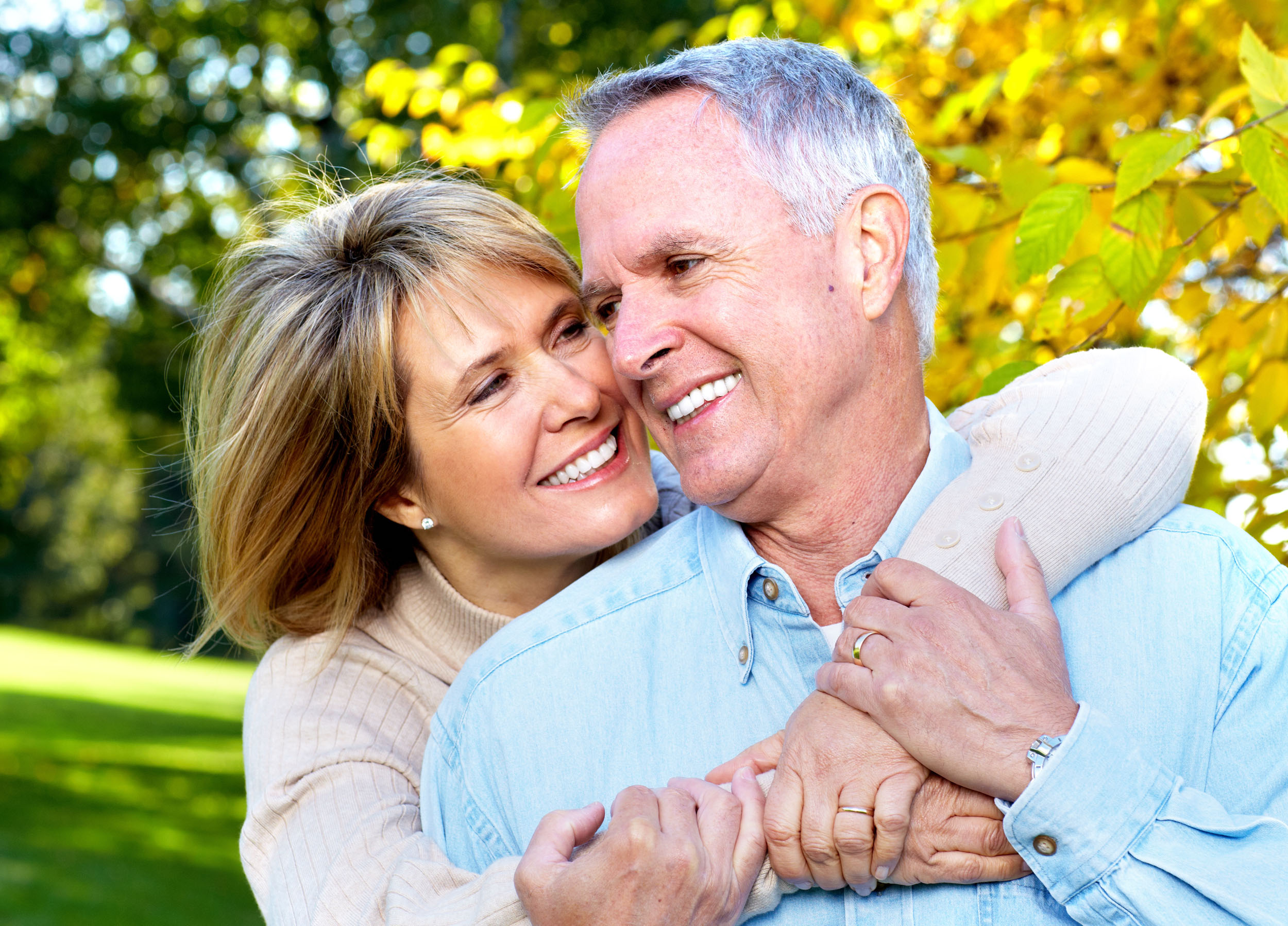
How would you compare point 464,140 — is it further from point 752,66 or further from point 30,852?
point 30,852

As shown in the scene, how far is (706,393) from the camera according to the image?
6.44ft

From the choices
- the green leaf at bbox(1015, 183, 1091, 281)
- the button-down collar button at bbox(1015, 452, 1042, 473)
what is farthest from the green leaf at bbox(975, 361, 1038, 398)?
the button-down collar button at bbox(1015, 452, 1042, 473)

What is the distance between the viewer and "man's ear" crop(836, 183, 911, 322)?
78.8 inches

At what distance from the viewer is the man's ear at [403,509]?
9.00 ft

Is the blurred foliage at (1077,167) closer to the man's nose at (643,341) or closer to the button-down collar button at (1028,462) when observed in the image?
the button-down collar button at (1028,462)

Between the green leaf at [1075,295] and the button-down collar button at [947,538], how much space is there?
0.53m

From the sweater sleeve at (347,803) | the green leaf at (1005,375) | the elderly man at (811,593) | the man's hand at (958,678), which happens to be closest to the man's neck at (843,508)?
the elderly man at (811,593)

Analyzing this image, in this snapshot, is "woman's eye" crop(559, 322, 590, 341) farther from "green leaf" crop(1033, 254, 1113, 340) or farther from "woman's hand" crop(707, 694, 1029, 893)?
"woman's hand" crop(707, 694, 1029, 893)

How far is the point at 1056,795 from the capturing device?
1466 millimetres

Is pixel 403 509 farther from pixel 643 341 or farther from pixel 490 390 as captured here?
pixel 643 341

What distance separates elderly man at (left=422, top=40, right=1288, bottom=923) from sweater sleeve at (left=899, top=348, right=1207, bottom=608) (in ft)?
0.16

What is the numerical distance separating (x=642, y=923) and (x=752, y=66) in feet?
4.45

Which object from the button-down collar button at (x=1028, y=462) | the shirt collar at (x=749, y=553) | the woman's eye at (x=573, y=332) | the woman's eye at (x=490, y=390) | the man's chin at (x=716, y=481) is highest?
the button-down collar button at (x=1028, y=462)

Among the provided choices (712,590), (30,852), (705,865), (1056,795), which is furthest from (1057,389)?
(30,852)
